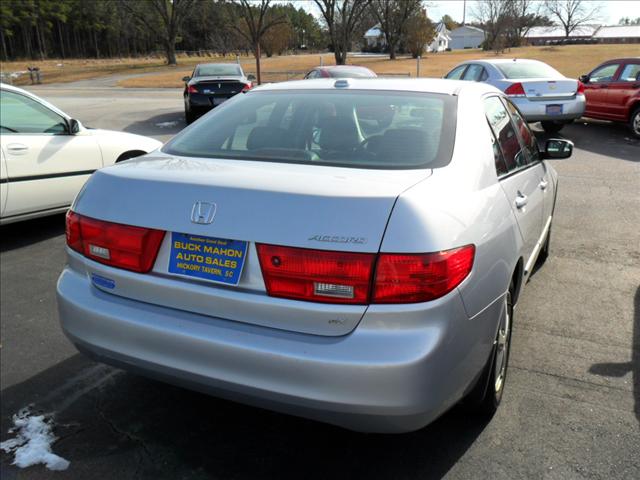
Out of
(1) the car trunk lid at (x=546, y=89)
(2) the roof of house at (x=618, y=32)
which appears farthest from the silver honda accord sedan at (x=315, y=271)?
(2) the roof of house at (x=618, y=32)

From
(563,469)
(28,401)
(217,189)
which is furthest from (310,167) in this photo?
(28,401)

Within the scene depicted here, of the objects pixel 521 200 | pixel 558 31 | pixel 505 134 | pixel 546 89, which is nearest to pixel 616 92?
pixel 546 89

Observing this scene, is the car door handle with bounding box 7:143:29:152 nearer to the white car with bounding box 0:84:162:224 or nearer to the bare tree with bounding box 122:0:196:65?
the white car with bounding box 0:84:162:224

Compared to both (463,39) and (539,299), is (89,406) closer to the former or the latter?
(539,299)

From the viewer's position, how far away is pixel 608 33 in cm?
9594

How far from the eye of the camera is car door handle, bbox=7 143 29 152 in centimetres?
552

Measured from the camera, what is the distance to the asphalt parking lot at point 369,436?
8.37 ft

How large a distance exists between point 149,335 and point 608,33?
366 feet

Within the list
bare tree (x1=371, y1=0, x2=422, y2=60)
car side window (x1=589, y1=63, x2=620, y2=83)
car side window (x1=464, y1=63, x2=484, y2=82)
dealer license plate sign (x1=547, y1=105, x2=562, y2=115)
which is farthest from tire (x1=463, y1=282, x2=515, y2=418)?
bare tree (x1=371, y1=0, x2=422, y2=60)

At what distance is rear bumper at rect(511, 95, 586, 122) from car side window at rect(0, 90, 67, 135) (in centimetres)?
865

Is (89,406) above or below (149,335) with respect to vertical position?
below

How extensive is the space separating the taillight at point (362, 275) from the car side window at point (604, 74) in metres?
12.7

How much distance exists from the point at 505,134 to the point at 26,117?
499 centimetres

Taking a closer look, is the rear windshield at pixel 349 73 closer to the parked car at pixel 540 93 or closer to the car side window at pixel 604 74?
the parked car at pixel 540 93
